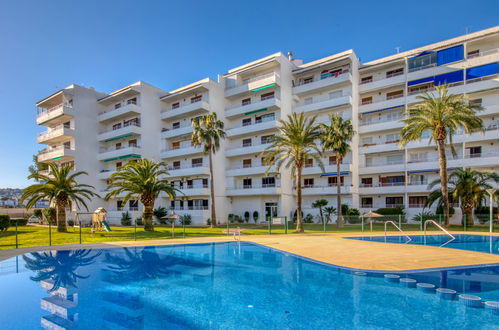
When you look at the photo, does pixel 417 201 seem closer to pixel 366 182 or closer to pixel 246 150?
pixel 366 182

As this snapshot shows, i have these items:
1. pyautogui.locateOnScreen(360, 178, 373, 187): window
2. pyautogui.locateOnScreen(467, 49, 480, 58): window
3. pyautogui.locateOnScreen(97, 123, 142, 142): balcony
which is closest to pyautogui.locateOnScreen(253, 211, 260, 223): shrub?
pyautogui.locateOnScreen(360, 178, 373, 187): window

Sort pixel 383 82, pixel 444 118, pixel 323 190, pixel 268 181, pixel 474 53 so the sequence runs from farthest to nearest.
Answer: pixel 268 181
pixel 383 82
pixel 323 190
pixel 474 53
pixel 444 118

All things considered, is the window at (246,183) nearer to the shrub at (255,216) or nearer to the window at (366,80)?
the shrub at (255,216)

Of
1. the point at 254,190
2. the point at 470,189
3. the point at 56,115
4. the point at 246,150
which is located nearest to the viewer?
the point at 470,189

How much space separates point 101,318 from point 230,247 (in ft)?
39.4

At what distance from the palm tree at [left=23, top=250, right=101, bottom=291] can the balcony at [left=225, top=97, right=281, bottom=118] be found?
28584mm

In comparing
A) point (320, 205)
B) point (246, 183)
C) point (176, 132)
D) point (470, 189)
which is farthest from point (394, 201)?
point (176, 132)

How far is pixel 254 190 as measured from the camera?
40125mm

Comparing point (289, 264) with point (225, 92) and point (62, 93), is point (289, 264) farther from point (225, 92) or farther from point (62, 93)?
point (62, 93)

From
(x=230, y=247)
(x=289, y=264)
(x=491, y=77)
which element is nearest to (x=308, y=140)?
(x=230, y=247)

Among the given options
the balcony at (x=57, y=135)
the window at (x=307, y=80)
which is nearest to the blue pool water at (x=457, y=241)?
the window at (x=307, y=80)

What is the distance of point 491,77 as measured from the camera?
35.1 meters

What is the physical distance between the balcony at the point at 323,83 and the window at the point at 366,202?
1567 cm

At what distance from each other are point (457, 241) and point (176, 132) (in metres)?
36.2
